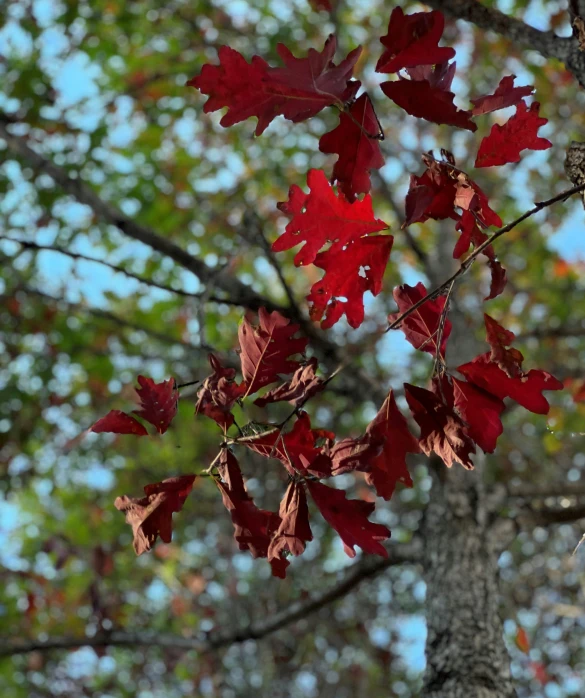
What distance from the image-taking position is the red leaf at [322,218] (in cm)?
115

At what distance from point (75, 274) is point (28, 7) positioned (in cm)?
164

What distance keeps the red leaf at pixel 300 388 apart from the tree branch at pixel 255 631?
145 cm

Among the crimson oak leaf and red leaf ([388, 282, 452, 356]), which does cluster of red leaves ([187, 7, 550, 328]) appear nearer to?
red leaf ([388, 282, 452, 356])

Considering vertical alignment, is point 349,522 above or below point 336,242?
below

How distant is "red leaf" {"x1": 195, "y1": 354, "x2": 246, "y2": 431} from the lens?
1139mm

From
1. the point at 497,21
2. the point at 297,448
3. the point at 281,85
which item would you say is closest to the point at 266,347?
the point at 297,448

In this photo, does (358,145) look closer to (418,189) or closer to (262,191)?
(418,189)

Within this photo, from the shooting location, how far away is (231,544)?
5625mm

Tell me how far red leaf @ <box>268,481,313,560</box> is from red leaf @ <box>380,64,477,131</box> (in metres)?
0.64

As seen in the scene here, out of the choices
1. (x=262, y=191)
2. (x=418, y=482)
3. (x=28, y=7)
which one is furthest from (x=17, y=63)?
(x=418, y=482)

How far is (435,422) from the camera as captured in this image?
1153 mm

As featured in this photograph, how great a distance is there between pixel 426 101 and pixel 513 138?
19 cm

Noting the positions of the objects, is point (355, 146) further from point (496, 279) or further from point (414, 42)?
point (496, 279)

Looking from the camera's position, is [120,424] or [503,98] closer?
[503,98]
